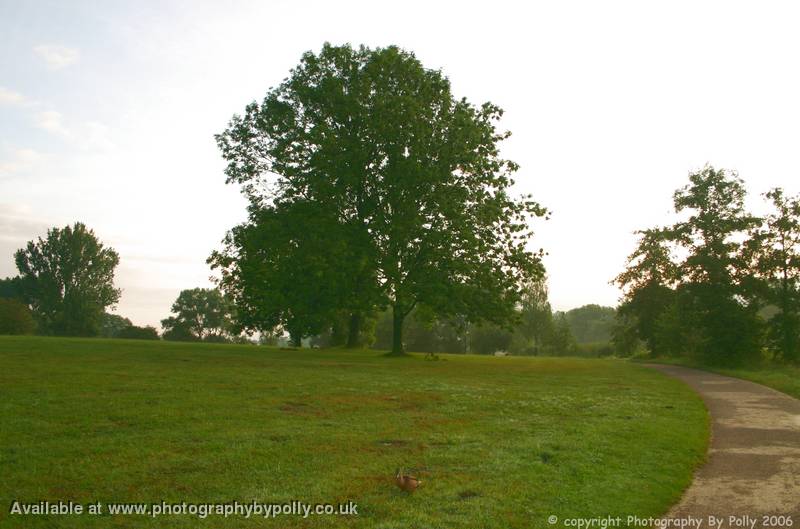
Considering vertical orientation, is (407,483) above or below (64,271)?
below

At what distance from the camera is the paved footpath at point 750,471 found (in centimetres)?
788

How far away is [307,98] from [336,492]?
3631cm

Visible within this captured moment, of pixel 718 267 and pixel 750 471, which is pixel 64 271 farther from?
pixel 750 471

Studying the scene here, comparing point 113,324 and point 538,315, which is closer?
point 538,315

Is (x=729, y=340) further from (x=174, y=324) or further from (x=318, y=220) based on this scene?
(x=174, y=324)

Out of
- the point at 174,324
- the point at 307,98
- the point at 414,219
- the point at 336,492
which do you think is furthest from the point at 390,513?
the point at 174,324

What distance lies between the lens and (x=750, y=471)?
Answer: 10156mm

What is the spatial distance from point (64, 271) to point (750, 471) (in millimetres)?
120390

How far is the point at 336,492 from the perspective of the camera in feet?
26.7

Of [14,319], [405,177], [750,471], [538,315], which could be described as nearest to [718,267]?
[405,177]

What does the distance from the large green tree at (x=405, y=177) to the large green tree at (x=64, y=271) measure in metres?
82.5

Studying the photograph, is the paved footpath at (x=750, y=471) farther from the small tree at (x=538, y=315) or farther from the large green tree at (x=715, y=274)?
the small tree at (x=538, y=315)

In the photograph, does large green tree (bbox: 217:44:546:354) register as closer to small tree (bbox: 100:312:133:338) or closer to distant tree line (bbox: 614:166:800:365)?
distant tree line (bbox: 614:166:800:365)

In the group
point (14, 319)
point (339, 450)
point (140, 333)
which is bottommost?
point (339, 450)
